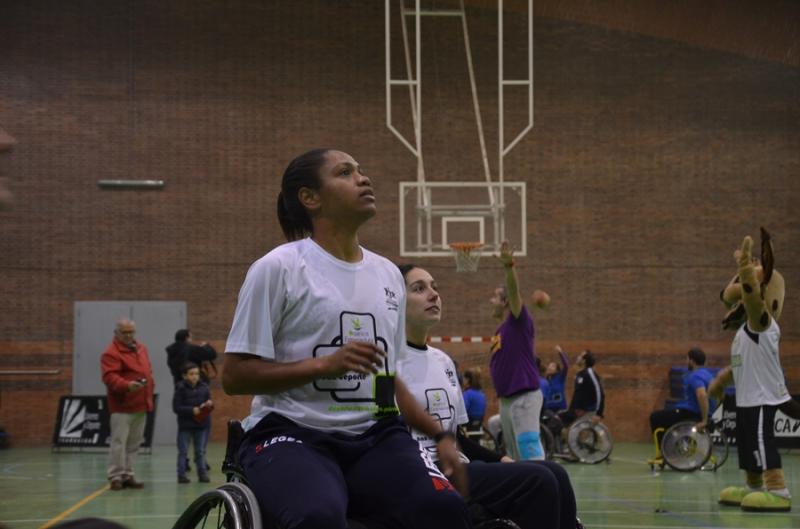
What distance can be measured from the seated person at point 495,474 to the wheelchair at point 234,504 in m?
0.19

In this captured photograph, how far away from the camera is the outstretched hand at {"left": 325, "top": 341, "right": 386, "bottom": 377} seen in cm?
329

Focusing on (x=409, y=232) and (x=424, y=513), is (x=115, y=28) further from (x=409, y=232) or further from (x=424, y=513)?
(x=424, y=513)

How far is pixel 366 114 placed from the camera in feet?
69.2

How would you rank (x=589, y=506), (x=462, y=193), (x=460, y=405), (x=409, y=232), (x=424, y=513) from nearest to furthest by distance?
(x=424, y=513) < (x=460, y=405) < (x=589, y=506) < (x=462, y=193) < (x=409, y=232)

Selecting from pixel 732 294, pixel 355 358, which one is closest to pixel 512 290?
pixel 732 294

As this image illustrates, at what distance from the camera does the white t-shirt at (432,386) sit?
5094 mm

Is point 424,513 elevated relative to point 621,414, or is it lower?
elevated

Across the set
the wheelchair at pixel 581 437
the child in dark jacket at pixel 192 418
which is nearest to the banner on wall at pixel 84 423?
the child in dark jacket at pixel 192 418

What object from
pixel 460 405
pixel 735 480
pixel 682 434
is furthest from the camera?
pixel 682 434

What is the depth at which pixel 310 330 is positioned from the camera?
11.8ft

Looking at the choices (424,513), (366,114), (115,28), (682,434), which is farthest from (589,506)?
(115,28)

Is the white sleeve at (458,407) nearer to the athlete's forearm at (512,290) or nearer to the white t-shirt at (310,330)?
the white t-shirt at (310,330)

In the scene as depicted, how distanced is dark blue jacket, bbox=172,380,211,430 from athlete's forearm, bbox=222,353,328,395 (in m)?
9.29

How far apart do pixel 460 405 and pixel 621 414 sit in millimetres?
16082
